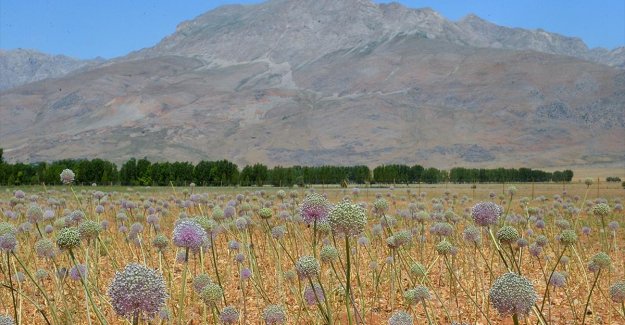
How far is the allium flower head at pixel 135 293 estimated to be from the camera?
309 centimetres

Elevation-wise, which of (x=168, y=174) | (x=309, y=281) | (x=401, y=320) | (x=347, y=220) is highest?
(x=168, y=174)

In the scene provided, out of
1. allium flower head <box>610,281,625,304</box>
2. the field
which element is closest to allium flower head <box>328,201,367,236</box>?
the field

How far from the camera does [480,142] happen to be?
165 m

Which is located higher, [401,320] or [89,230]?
[89,230]

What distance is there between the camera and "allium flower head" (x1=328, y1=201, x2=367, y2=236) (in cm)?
345

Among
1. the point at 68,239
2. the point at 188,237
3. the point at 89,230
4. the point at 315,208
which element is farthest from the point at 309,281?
the point at 89,230

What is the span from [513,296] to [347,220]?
1.04m

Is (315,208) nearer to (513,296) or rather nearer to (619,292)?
(513,296)

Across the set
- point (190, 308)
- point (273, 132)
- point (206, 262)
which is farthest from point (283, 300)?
point (273, 132)

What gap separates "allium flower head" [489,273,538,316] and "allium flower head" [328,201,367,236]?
87 cm

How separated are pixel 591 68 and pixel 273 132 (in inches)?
4451

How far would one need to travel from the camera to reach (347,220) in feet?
11.3

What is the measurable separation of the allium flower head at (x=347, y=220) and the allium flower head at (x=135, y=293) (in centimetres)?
110

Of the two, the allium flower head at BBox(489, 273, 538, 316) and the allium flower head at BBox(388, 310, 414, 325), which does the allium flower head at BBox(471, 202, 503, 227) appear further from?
the allium flower head at BBox(489, 273, 538, 316)
